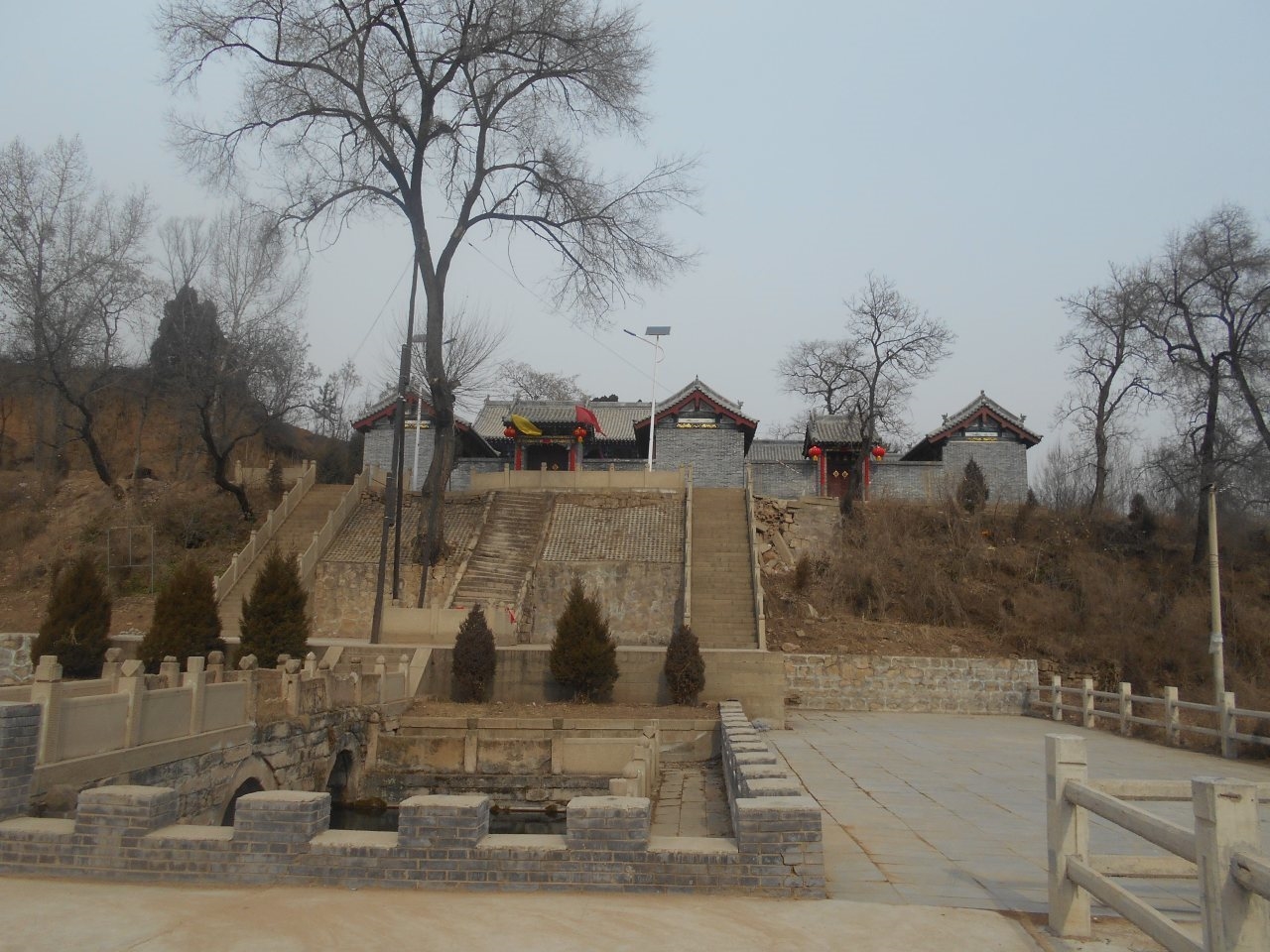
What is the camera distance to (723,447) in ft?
132

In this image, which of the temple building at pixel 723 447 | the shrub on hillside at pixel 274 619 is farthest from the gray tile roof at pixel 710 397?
the shrub on hillside at pixel 274 619

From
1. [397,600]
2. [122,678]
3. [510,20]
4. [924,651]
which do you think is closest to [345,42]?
[510,20]

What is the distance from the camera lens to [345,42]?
25.6 meters

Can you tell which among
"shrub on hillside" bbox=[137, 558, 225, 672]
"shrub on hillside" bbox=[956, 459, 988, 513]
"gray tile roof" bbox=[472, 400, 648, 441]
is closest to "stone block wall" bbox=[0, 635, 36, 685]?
"shrub on hillside" bbox=[137, 558, 225, 672]

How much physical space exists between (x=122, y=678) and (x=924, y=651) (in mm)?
20480

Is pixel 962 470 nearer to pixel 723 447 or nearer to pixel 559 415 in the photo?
pixel 723 447

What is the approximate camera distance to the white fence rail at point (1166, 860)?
3.91 m

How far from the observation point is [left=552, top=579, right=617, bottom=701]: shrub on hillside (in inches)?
787

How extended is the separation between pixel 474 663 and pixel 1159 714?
1578cm

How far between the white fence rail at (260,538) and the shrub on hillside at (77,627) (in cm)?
721

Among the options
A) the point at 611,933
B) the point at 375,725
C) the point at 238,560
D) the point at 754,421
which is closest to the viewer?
the point at 611,933

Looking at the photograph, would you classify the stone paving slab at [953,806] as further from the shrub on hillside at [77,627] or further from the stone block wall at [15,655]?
the stone block wall at [15,655]

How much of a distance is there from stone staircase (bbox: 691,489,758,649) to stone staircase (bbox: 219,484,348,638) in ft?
39.1

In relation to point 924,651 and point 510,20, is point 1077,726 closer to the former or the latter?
point 924,651
